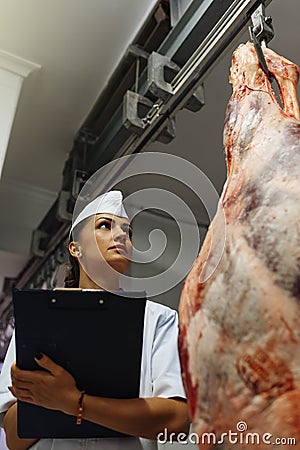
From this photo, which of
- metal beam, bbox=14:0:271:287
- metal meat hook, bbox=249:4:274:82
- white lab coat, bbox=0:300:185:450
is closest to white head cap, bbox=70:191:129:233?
white lab coat, bbox=0:300:185:450

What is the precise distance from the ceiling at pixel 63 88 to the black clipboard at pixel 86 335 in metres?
1.25

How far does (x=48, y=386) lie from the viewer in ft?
2.67

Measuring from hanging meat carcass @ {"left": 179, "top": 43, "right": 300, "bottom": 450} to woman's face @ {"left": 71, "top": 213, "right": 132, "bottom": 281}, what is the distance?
1.48 ft

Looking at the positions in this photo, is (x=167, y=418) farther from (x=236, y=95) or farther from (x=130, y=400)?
(x=236, y=95)

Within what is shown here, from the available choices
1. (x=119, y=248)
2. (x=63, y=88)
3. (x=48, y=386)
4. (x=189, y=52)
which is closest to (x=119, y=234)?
(x=119, y=248)

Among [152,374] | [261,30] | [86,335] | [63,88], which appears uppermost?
[261,30]

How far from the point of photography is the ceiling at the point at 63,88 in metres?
1.76

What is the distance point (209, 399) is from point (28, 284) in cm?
214

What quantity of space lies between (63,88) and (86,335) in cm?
149

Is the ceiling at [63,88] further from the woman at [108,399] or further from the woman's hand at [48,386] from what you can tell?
the woman's hand at [48,386]

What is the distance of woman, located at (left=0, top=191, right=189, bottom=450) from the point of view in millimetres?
827
